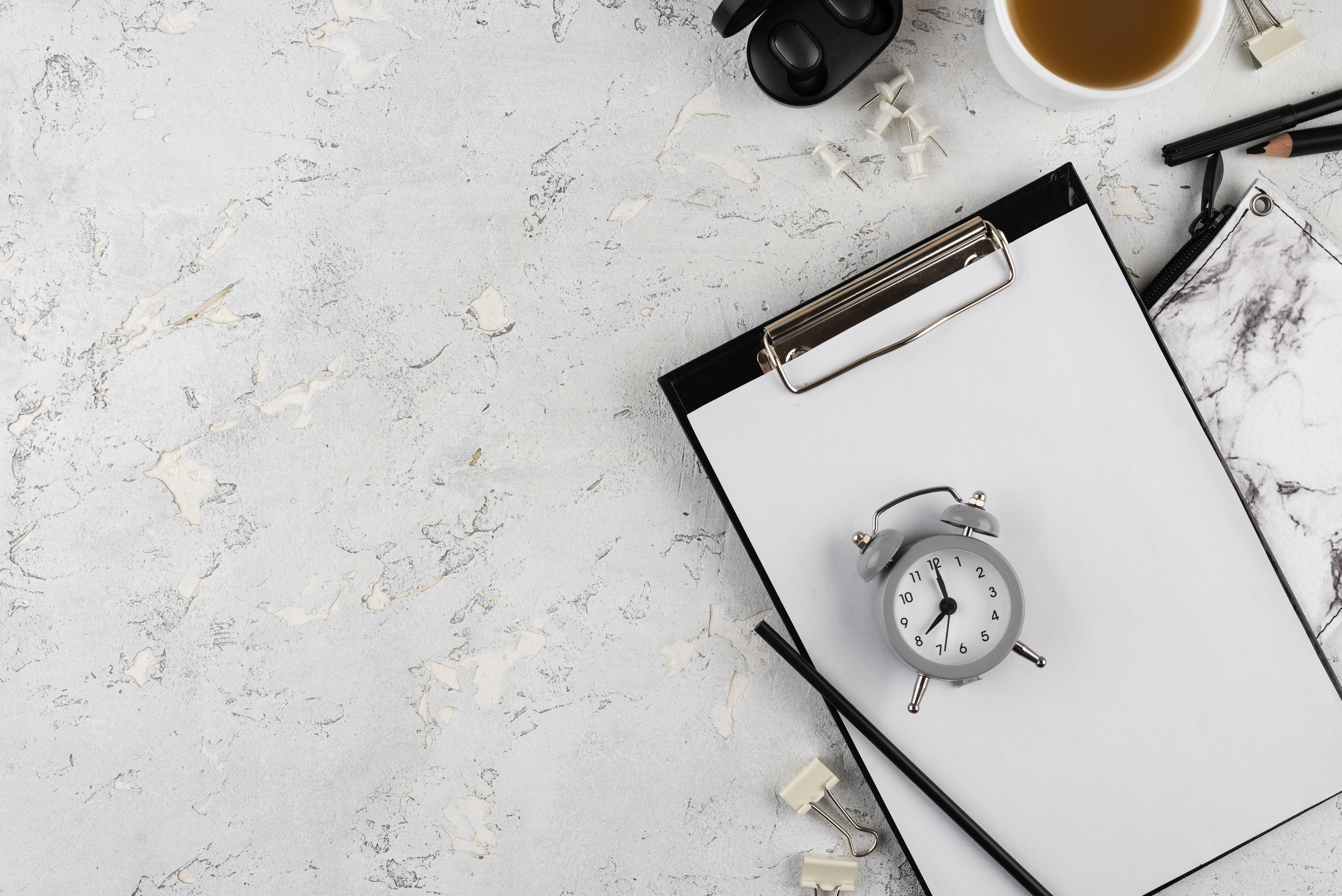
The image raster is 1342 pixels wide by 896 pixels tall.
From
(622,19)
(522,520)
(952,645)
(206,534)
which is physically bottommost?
(952,645)

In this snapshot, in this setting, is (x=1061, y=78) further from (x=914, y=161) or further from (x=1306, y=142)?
(x=1306, y=142)

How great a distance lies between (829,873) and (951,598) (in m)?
0.27

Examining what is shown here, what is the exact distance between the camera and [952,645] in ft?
1.76

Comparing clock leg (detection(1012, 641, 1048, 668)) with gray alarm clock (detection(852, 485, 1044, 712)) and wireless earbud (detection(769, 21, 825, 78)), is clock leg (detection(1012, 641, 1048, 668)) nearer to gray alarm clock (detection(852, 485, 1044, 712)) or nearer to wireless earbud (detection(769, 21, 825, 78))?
gray alarm clock (detection(852, 485, 1044, 712))

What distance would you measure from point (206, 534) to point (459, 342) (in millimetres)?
273

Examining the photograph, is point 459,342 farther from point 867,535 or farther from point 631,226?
point 867,535

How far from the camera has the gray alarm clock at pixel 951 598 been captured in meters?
0.53

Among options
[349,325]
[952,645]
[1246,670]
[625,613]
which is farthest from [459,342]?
[1246,670]

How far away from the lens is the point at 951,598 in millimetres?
526

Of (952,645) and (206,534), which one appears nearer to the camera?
(952,645)

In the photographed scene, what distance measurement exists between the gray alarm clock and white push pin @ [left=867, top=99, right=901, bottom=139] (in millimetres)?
303

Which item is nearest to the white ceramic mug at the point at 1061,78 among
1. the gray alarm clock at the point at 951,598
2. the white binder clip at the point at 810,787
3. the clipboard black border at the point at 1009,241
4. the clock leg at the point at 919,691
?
the clipboard black border at the point at 1009,241

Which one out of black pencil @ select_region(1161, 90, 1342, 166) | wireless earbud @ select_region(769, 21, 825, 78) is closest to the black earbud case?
wireless earbud @ select_region(769, 21, 825, 78)

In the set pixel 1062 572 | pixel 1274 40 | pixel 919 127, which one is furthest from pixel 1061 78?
pixel 1062 572
